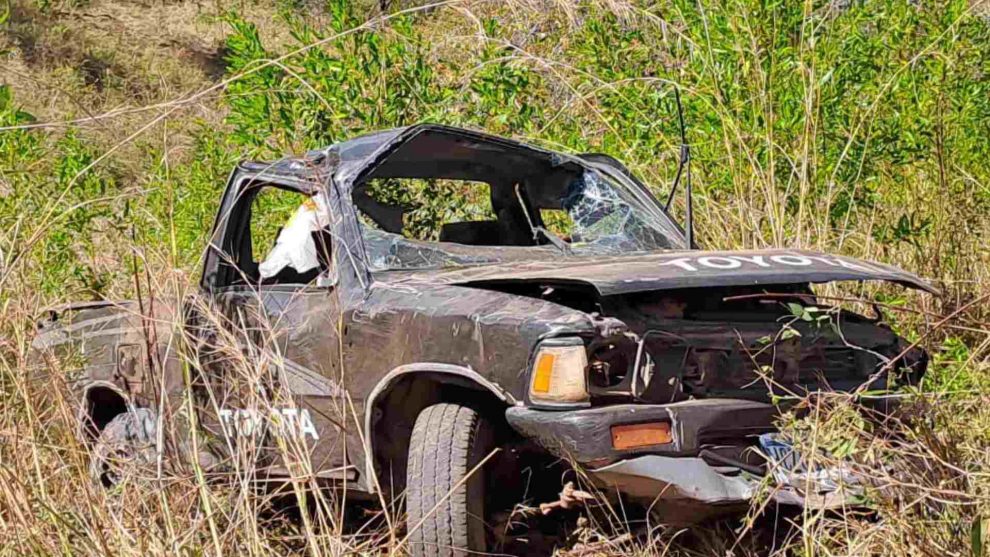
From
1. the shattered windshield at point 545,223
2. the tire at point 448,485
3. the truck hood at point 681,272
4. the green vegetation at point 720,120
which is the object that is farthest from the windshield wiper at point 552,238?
the tire at point 448,485

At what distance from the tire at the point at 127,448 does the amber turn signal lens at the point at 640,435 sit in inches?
50.4

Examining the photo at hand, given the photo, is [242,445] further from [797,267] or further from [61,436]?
[797,267]

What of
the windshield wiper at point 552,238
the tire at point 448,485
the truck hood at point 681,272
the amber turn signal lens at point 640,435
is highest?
the truck hood at point 681,272

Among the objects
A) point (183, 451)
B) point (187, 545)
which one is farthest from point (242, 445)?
point (183, 451)

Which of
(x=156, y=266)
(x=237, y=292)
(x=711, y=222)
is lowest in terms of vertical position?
(x=711, y=222)

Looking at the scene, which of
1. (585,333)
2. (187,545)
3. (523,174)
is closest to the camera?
(187,545)

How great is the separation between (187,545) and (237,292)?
67.5 inches

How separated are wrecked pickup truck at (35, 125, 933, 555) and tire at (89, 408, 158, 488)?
0.08 feet

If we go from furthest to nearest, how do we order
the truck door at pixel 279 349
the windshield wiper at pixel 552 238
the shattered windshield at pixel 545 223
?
1. the windshield wiper at pixel 552 238
2. the shattered windshield at pixel 545 223
3. the truck door at pixel 279 349

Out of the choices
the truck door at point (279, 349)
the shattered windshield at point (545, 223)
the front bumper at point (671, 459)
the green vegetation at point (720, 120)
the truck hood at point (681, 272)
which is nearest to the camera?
the truck door at point (279, 349)

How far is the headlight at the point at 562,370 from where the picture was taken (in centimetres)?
334

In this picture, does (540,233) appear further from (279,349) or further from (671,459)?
(671,459)

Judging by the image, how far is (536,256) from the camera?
491 centimetres

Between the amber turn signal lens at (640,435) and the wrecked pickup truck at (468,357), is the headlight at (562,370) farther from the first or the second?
the amber turn signal lens at (640,435)
